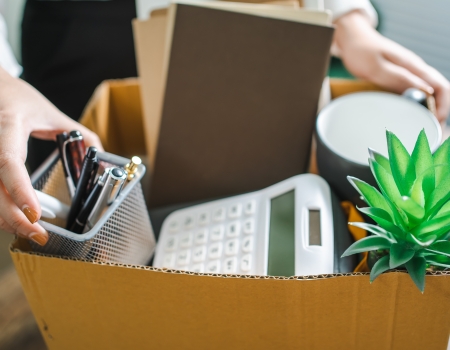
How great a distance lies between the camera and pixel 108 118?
646 millimetres

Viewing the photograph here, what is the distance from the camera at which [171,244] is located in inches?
18.7

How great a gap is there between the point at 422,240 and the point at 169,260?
0.24m

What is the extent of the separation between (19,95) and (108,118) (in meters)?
0.20

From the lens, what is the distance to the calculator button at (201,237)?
0.46 m

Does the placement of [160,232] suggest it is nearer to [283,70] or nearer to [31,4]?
[283,70]

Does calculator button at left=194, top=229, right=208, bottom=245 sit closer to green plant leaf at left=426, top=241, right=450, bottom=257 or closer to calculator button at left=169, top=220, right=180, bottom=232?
calculator button at left=169, top=220, right=180, bottom=232

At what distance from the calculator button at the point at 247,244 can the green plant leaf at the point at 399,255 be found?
0.46ft

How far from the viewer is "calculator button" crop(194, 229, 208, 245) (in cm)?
46

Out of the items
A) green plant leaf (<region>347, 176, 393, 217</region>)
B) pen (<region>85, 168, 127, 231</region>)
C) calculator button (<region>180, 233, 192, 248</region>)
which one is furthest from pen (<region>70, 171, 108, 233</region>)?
green plant leaf (<region>347, 176, 393, 217</region>)

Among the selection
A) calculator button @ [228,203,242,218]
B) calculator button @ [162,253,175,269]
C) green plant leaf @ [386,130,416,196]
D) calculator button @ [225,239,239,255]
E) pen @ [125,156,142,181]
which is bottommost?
calculator button @ [162,253,175,269]

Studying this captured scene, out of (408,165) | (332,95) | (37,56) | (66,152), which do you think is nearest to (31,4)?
(37,56)

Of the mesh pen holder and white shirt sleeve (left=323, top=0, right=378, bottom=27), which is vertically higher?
white shirt sleeve (left=323, top=0, right=378, bottom=27)

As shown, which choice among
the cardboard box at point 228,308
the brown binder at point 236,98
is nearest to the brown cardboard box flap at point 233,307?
the cardboard box at point 228,308

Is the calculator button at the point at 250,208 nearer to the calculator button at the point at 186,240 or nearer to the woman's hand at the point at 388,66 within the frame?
the calculator button at the point at 186,240
